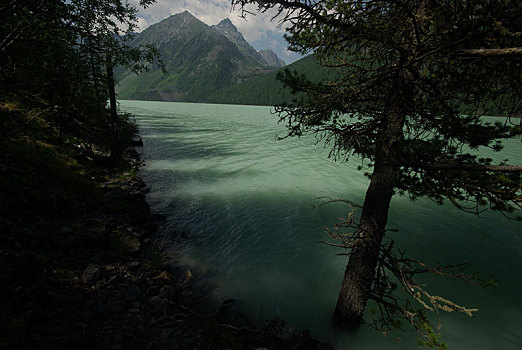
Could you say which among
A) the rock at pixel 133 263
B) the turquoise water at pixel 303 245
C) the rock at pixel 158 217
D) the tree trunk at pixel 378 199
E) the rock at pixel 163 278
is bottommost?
the turquoise water at pixel 303 245

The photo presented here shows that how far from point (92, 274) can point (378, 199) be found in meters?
6.84

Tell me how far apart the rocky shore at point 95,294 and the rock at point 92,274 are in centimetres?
2

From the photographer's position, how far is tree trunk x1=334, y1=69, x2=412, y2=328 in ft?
14.8

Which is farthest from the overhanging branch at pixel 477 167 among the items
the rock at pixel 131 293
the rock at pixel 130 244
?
the rock at pixel 130 244

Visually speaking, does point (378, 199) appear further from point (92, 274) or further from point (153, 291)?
point (92, 274)

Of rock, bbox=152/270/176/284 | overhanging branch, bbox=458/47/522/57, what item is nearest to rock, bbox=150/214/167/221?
rock, bbox=152/270/176/284

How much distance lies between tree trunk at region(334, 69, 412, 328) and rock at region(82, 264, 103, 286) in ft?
19.4

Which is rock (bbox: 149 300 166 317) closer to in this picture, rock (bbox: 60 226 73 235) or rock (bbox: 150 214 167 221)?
rock (bbox: 60 226 73 235)

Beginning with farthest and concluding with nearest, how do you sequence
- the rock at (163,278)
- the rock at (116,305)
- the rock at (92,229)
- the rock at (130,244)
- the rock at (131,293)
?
1. the rock at (130,244)
2. the rock at (92,229)
3. the rock at (163,278)
4. the rock at (131,293)
5. the rock at (116,305)

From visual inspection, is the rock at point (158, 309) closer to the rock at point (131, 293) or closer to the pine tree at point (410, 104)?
the rock at point (131, 293)

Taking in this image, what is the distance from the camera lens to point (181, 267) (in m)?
7.70

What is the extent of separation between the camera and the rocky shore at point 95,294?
12.5 ft

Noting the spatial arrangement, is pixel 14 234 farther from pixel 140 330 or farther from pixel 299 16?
pixel 299 16

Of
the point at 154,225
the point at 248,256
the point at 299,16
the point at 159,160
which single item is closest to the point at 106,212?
the point at 154,225
